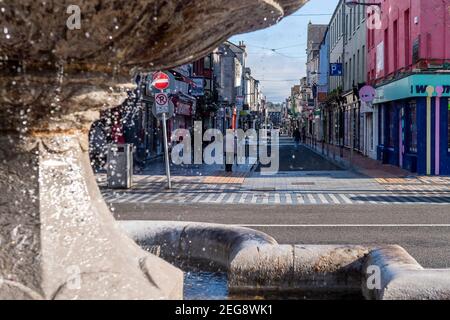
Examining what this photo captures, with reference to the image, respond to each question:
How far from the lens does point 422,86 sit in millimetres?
22000

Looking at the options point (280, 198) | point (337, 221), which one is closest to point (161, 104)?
point (280, 198)

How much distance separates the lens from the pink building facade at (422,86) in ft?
71.8

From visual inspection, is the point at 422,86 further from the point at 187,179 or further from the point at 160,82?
the point at 160,82

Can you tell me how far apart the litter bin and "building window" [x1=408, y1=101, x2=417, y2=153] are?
10.8 m

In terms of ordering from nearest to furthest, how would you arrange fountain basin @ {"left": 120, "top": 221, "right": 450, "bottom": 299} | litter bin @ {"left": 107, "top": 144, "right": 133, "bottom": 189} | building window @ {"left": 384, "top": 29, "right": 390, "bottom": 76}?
fountain basin @ {"left": 120, "top": 221, "right": 450, "bottom": 299} < litter bin @ {"left": 107, "top": 144, "right": 133, "bottom": 189} < building window @ {"left": 384, "top": 29, "right": 390, "bottom": 76}

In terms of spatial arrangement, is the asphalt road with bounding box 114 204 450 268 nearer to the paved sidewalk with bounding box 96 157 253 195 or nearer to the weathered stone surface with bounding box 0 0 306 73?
the paved sidewalk with bounding box 96 157 253 195

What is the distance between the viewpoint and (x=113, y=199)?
1480 cm

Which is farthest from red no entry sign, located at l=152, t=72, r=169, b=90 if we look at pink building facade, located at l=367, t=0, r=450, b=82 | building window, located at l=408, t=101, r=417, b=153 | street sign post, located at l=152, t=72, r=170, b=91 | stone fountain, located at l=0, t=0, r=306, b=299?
stone fountain, located at l=0, t=0, r=306, b=299

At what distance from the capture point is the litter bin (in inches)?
674

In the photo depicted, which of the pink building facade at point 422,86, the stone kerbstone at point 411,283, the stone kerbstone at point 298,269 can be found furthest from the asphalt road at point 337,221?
the pink building facade at point 422,86

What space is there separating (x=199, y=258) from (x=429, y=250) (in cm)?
378

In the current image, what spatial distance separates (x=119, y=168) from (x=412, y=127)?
11.6m
